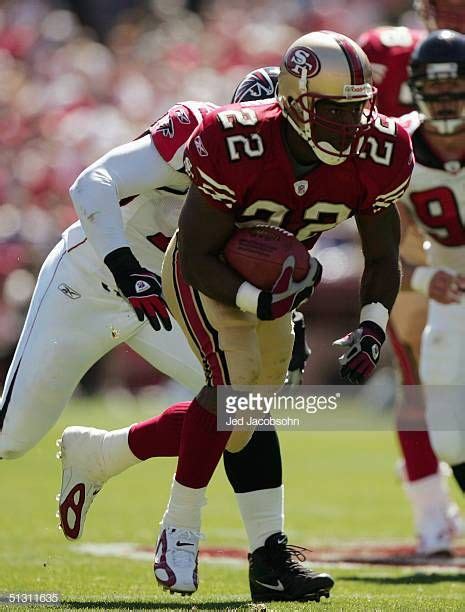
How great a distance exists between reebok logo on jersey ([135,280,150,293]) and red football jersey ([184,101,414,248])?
Answer: 0.32 m

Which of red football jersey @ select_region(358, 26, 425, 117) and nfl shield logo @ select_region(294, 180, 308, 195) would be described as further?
red football jersey @ select_region(358, 26, 425, 117)

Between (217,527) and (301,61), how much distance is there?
306 centimetres

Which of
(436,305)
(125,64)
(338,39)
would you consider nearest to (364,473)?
(436,305)

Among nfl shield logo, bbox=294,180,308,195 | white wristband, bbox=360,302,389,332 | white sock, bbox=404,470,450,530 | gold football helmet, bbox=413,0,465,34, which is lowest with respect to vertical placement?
white sock, bbox=404,470,450,530

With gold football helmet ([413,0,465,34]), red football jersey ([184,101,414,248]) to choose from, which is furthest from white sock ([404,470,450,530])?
red football jersey ([184,101,414,248])

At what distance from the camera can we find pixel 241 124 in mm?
3643

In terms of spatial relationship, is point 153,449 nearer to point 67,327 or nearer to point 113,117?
point 67,327

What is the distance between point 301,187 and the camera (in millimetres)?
3693

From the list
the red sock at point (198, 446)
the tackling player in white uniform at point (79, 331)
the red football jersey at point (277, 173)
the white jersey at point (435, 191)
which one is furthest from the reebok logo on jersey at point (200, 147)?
the white jersey at point (435, 191)

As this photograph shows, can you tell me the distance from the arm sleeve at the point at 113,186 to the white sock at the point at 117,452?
671mm

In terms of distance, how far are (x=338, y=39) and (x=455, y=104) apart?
56.9 inches

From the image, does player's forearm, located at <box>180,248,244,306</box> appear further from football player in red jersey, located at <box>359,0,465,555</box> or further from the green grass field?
football player in red jersey, located at <box>359,0,465,555</box>

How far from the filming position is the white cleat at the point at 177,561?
12.3 feet

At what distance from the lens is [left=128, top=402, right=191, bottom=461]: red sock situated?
4141 millimetres
